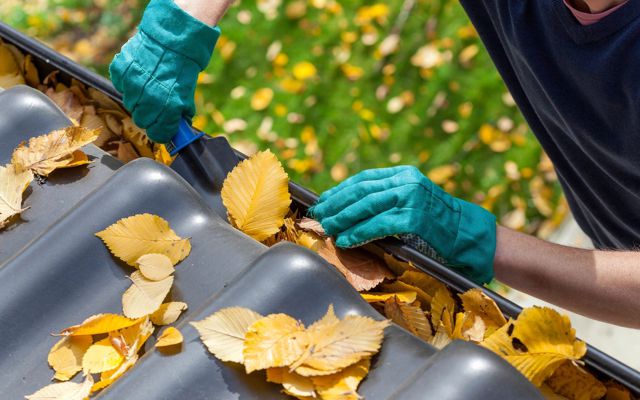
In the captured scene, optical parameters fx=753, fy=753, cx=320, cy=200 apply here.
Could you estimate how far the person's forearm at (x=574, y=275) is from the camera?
1.49 metres

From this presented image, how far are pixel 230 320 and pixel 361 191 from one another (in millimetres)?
478

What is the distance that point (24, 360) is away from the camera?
3.79 ft

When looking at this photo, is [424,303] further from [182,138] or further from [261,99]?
[261,99]

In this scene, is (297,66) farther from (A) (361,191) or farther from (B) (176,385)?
(B) (176,385)

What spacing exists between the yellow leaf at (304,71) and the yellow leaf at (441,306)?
2.27 meters

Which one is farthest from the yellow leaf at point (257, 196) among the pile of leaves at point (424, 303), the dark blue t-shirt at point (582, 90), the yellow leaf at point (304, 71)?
the yellow leaf at point (304, 71)

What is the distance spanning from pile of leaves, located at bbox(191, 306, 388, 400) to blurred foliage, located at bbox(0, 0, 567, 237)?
2028mm

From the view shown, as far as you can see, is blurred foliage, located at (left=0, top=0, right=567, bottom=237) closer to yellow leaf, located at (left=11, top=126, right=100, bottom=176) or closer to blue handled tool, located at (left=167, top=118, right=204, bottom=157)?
blue handled tool, located at (left=167, top=118, right=204, bottom=157)

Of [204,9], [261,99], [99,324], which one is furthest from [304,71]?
[99,324]

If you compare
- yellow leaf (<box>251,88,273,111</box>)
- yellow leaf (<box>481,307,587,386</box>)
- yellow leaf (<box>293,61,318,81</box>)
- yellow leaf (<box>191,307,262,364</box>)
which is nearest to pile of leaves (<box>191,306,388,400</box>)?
yellow leaf (<box>191,307,262,364</box>)

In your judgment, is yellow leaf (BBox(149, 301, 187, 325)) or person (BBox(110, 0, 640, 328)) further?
person (BBox(110, 0, 640, 328))

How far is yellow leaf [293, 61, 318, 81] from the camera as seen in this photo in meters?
3.42

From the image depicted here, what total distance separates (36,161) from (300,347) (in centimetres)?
65

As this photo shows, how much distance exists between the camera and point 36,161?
138 cm
